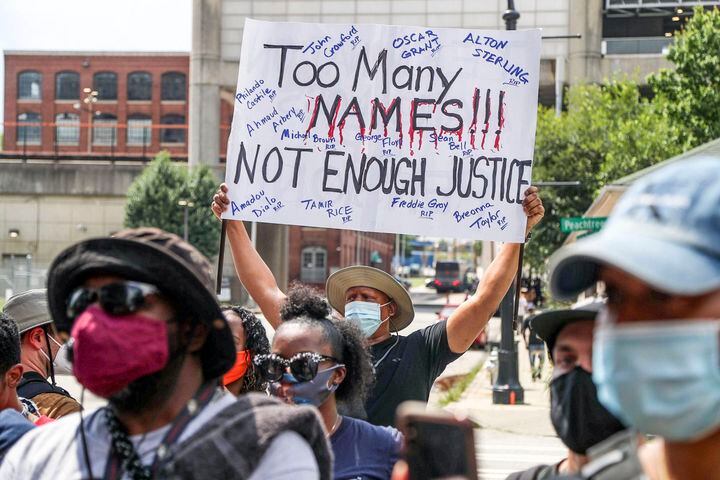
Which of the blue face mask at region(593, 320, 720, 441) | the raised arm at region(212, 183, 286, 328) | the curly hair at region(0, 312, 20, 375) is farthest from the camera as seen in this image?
the raised arm at region(212, 183, 286, 328)

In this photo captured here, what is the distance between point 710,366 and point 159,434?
4.33ft

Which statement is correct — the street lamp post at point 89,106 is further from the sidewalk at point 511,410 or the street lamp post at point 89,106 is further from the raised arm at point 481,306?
the raised arm at point 481,306

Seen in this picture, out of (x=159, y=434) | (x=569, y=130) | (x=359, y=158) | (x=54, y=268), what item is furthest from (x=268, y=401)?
(x=569, y=130)

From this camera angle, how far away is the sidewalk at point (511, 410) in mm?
16062

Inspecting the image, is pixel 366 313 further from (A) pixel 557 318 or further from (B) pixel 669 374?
(B) pixel 669 374

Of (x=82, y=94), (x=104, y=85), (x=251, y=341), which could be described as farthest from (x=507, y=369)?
(x=82, y=94)

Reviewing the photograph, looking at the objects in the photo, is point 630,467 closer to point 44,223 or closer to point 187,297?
point 187,297

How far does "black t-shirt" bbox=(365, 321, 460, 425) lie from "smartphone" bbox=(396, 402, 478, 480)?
2917mm

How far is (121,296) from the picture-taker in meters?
2.61

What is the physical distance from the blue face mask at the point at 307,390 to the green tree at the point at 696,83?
23201 millimetres

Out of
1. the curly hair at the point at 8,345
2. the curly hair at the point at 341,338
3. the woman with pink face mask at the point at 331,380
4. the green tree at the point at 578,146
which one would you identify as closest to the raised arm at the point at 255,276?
the curly hair at the point at 341,338

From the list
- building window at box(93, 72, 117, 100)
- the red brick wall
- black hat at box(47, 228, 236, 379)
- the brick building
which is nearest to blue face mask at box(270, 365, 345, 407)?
black hat at box(47, 228, 236, 379)

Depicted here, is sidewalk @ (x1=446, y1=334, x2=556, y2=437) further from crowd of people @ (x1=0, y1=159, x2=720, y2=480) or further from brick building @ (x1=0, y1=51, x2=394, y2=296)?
brick building @ (x1=0, y1=51, x2=394, y2=296)

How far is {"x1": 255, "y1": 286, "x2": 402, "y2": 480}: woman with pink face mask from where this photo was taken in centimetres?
405
